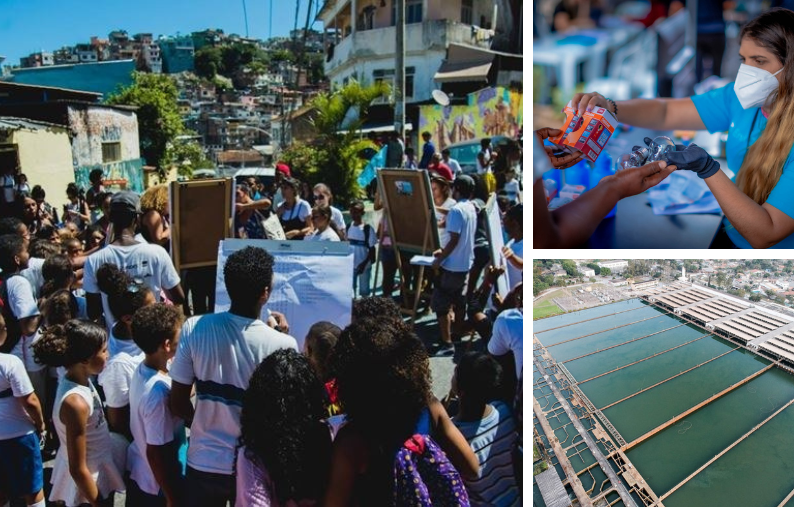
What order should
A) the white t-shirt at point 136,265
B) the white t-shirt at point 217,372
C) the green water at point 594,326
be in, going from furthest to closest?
the white t-shirt at point 136,265
the green water at point 594,326
the white t-shirt at point 217,372

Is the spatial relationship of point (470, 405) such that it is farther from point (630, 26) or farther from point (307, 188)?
point (307, 188)

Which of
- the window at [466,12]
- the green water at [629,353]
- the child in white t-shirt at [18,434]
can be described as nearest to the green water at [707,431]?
the green water at [629,353]

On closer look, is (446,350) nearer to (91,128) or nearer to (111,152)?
(111,152)

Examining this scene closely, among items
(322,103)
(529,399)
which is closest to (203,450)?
(529,399)

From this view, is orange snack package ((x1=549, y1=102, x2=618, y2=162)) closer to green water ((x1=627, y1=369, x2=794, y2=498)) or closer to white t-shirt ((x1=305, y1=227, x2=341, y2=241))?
green water ((x1=627, y1=369, x2=794, y2=498))

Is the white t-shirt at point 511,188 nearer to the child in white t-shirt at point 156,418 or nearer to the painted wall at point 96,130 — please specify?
the painted wall at point 96,130
